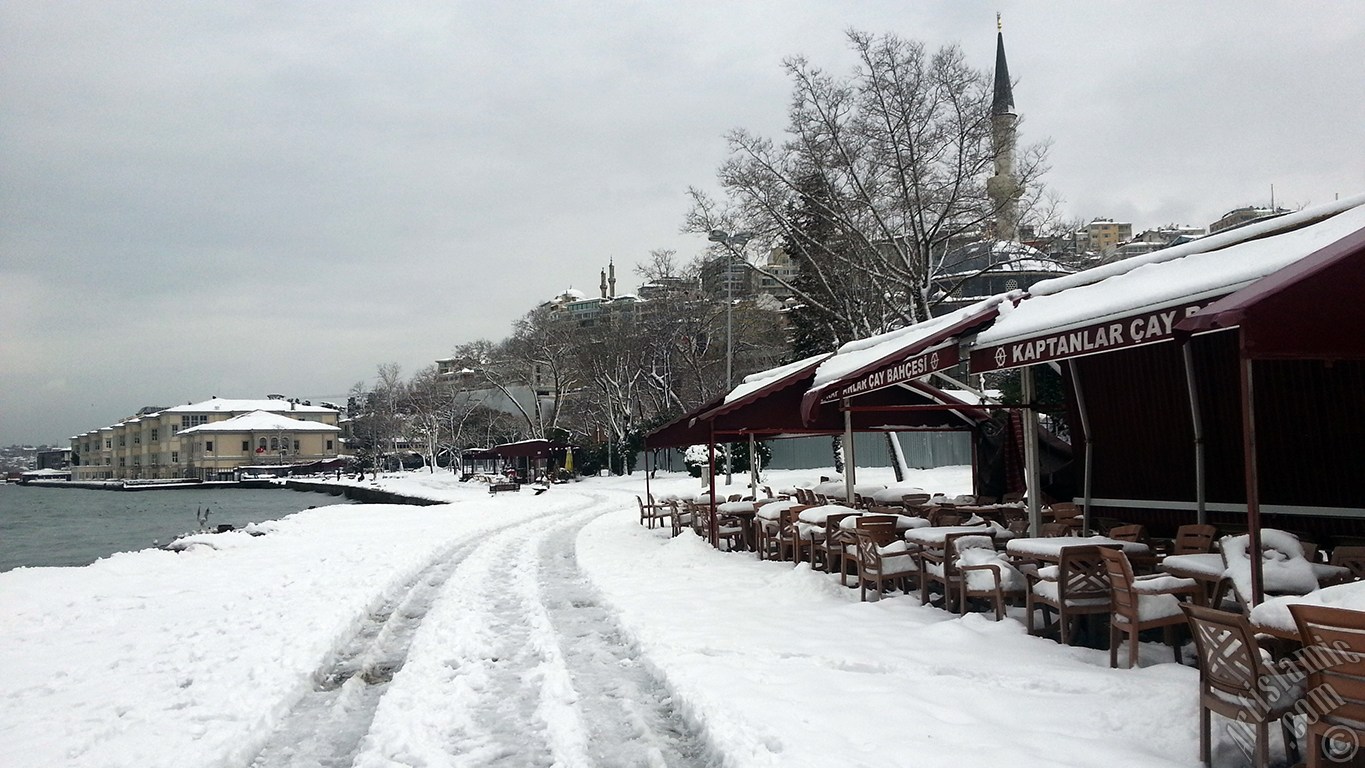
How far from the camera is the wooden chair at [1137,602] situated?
6.39 meters

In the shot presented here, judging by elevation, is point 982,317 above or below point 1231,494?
above

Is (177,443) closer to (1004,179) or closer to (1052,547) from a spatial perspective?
(1004,179)

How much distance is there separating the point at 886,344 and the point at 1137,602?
693 centimetres

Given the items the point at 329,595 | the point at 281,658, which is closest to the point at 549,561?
the point at 329,595

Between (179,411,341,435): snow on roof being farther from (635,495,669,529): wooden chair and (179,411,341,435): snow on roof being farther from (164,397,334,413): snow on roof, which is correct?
(635,495,669,529): wooden chair

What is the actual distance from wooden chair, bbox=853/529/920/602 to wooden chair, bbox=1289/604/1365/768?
578 centimetres

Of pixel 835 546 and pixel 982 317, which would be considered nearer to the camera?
pixel 982 317

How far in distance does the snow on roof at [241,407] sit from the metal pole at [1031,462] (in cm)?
14646

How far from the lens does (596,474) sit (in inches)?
2435

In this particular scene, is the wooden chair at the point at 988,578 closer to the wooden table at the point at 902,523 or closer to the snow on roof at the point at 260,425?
the wooden table at the point at 902,523

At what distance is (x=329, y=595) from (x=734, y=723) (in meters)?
7.77

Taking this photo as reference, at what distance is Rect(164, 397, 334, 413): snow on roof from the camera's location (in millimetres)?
141625

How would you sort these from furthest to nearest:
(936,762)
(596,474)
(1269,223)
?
(596,474), (1269,223), (936,762)

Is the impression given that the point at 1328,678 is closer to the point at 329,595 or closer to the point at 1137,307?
the point at 1137,307
